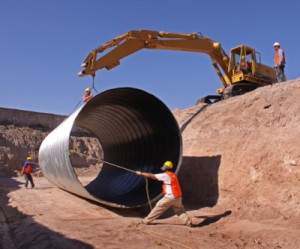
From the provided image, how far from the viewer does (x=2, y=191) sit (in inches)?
530

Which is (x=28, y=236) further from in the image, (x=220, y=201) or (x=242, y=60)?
(x=242, y=60)

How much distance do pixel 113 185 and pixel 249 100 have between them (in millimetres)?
5206

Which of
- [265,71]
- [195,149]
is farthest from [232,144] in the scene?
[265,71]

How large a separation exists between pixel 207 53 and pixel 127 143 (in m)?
5.13

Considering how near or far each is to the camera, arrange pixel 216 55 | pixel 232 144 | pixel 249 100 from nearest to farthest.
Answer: pixel 232 144 → pixel 249 100 → pixel 216 55

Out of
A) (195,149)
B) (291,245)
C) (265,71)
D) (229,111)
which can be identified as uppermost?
(265,71)

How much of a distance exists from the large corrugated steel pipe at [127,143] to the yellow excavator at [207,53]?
5.69ft

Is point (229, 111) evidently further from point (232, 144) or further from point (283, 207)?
point (283, 207)

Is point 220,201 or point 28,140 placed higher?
Result: point 28,140

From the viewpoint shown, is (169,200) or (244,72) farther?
(244,72)

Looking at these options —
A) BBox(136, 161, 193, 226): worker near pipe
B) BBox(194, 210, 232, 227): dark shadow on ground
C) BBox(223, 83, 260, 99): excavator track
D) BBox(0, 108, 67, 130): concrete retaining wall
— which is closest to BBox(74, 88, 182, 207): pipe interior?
BBox(136, 161, 193, 226): worker near pipe

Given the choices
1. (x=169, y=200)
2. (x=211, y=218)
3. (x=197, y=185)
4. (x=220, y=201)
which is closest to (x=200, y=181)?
(x=197, y=185)

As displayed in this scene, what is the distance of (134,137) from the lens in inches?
474

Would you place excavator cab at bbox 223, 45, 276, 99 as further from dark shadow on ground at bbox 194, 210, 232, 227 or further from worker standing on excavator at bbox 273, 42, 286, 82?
dark shadow on ground at bbox 194, 210, 232, 227
